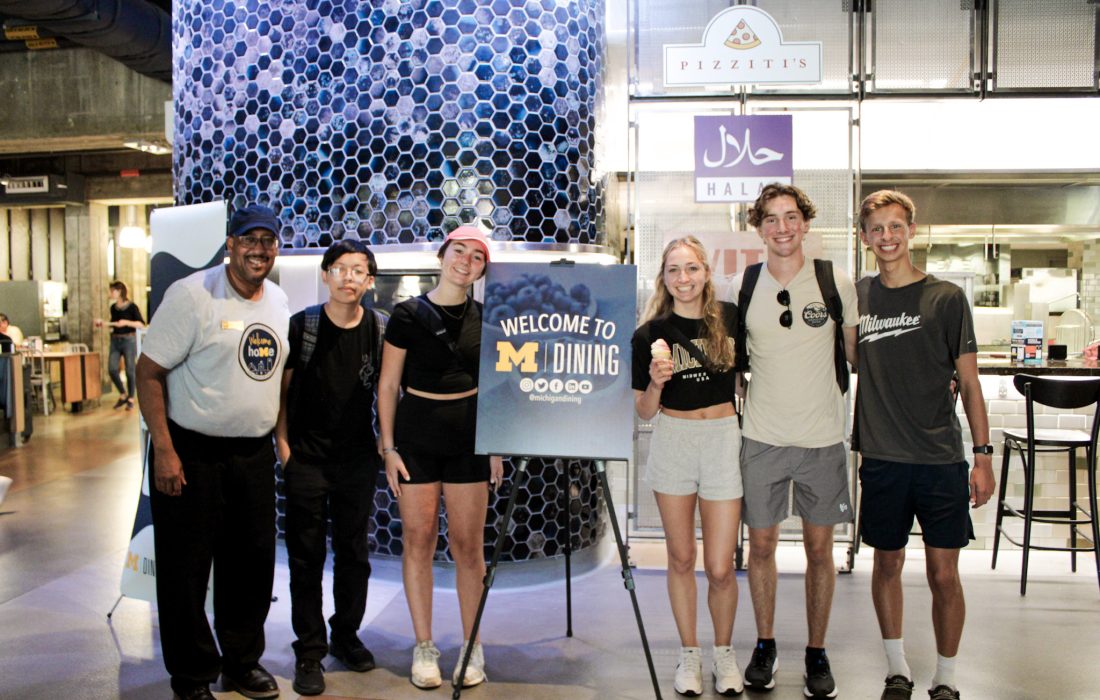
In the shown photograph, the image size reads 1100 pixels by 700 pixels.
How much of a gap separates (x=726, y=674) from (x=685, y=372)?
1072 millimetres

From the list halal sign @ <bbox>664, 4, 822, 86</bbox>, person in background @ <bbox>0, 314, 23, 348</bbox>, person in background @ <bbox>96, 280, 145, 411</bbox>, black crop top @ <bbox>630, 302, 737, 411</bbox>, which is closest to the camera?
black crop top @ <bbox>630, 302, 737, 411</bbox>

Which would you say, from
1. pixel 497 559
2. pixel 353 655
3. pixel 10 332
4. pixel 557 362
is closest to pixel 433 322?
pixel 557 362

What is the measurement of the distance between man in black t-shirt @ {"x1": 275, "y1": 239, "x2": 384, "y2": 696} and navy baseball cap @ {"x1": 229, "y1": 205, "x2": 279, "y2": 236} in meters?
0.24

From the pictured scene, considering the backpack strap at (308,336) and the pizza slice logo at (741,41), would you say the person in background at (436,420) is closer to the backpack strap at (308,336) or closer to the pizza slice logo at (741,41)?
the backpack strap at (308,336)

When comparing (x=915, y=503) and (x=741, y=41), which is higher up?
(x=741, y=41)

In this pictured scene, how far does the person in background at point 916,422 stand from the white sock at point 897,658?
1.1 inches

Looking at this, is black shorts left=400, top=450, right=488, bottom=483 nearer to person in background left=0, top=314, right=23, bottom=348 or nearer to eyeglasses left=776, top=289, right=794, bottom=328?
eyeglasses left=776, top=289, right=794, bottom=328

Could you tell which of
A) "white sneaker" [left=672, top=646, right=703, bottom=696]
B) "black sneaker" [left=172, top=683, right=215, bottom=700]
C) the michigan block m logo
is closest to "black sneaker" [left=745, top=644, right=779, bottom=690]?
"white sneaker" [left=672, top=646, right=703, bottom=696]

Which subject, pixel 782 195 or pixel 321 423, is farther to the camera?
pixel 321 423

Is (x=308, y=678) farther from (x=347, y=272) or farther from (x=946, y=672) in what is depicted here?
(x=946, y=672)

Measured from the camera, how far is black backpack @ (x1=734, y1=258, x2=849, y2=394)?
288cm

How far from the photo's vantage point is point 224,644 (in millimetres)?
3039

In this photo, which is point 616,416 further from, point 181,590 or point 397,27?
point 397,27

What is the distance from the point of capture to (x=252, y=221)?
9.43 feet
